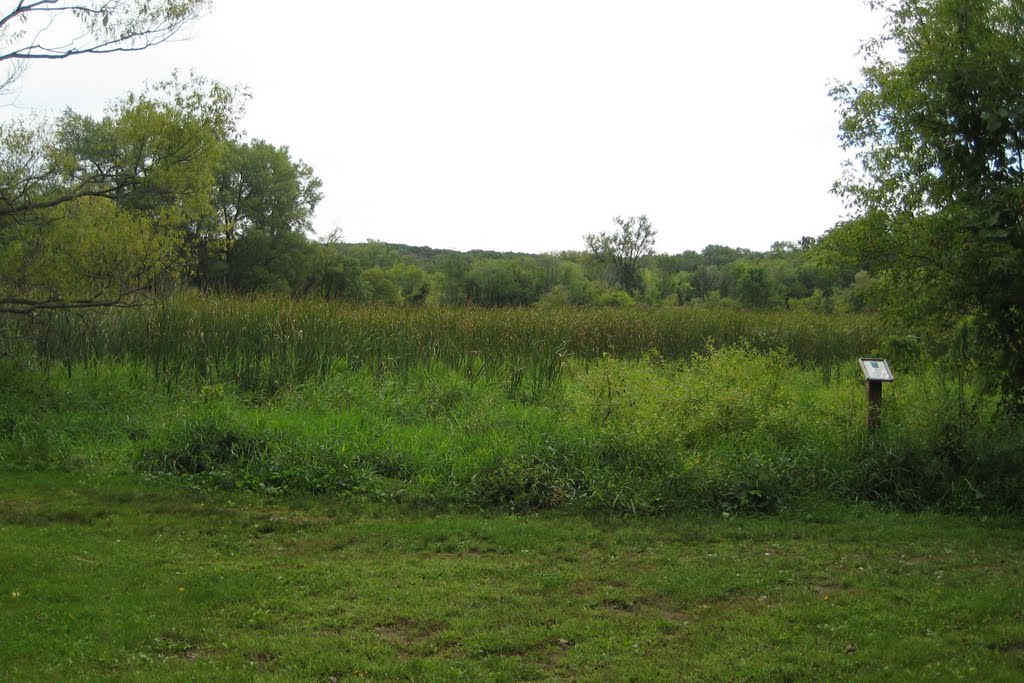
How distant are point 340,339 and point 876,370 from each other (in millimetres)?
7620

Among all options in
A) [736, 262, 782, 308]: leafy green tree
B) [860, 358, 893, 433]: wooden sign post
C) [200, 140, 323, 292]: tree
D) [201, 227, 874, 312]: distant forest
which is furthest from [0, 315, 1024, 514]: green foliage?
[200, 140, 323, 292]: tree

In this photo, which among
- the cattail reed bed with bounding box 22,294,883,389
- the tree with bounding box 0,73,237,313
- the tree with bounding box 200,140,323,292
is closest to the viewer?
the tree with bounding box 0,73,237,313

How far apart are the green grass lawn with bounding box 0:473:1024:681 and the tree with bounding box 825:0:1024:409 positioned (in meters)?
1.82

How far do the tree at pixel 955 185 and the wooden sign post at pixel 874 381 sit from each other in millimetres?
530

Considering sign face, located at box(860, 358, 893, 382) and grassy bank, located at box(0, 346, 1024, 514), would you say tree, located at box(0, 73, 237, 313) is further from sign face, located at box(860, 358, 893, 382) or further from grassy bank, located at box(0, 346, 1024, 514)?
sign face, located at box(860, 358, 893, 382)

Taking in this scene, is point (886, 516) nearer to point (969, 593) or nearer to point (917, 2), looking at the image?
point (969, 593)

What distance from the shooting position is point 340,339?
12219 mm

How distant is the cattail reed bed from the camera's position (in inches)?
442

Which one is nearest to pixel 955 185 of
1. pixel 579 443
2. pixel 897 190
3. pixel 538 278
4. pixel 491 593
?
pixel 897 190

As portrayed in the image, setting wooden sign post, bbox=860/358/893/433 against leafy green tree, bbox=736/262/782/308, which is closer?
wooden sign post, bbox=860/358/893/433

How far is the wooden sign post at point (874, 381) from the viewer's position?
7275mm

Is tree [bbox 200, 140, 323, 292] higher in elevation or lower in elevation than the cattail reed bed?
higher

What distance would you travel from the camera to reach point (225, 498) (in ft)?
22.6

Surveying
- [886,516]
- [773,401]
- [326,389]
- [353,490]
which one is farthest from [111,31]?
[886,516]
